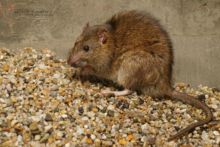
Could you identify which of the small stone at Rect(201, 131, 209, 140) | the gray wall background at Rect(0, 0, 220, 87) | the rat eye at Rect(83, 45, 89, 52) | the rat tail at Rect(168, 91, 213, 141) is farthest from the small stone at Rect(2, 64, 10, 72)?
the small stone at Rect(201, 131, 209, 140)

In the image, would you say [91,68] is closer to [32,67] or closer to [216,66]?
[32,67]

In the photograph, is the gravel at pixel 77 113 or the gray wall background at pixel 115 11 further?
the gray wall background at pixel 115 11

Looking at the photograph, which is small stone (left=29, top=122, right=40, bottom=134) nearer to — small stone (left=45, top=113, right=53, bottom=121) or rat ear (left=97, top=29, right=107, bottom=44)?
small stone (left=45, top=113, right=53, bottom=121)

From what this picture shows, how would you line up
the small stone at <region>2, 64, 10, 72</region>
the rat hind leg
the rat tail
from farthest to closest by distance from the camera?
the small stone at <region>2, 64, 10, 72</region> → the rat hind leg → the rat tail

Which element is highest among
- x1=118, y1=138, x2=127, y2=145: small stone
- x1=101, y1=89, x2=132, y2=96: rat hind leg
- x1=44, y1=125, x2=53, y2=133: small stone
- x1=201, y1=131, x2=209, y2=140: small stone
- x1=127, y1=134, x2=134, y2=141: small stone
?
x1=101, y1=89, x2=132, y2=96: rat hind leg

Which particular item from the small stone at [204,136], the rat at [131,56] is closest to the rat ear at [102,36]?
the rat at [131,56]

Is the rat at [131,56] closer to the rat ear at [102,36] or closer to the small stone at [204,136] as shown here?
the rat ear at [102,36]

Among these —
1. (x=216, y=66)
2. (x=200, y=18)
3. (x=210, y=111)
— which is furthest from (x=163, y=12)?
(x=210, y=111)
